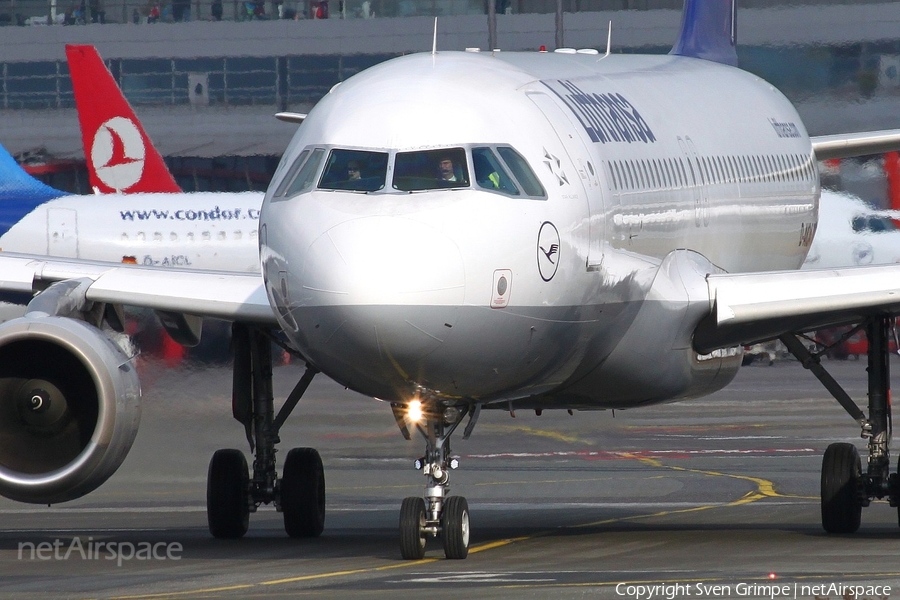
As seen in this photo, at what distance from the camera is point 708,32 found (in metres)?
25.4

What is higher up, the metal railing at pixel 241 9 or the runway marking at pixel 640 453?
the metal railing at pixel 241 9

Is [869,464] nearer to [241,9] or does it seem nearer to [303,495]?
[303,495]

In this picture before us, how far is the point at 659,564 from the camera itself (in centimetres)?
1339

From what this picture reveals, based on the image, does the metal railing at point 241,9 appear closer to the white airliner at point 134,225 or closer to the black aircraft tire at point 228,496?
the white airliner at point 134,225

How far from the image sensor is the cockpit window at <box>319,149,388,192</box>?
1253 cm

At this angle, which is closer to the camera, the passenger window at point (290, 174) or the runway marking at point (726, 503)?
the passenger window at point (290, 174)

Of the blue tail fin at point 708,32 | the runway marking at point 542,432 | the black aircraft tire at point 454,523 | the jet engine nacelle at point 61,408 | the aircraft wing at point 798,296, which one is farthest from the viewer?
the runway marking at point 542,432

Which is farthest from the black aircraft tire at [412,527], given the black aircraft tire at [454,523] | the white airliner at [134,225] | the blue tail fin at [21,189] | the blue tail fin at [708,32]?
the blue tail fin at [21,189]

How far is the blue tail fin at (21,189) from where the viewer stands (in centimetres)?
4094

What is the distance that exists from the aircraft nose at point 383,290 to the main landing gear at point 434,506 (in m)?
1.09

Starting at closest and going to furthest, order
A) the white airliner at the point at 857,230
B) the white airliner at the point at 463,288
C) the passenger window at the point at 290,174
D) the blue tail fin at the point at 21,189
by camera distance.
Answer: the white airliner at the point at 463,288, the passenger window at the point at 290,174, the white airliner at the point at 857,230, the blue tail fin at the point at 21,189

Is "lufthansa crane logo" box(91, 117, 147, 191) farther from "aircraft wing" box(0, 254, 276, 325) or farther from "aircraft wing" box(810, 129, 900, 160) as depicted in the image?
"aircraft wing" box(0, 254, 276, 325)

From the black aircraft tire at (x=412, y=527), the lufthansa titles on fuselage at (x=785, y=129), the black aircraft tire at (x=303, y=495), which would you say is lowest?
the black aircraft tire at (x=303, y=495)

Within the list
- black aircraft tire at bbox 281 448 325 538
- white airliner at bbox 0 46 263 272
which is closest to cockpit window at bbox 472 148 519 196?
black aircraft tire at bbox 281 448 325 538
